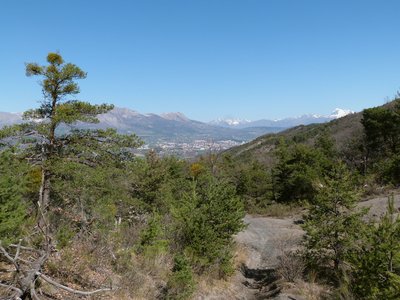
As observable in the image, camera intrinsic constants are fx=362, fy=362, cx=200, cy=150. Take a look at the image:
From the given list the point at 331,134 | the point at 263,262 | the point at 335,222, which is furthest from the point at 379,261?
the point at 331,134

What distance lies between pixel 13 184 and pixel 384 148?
36640mm

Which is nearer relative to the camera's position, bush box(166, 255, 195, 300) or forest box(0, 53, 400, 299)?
forest box(0, 53, 400, 299)

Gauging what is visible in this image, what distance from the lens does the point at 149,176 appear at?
24.1m

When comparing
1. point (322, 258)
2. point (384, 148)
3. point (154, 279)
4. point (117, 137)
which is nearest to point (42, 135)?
point (117, 137)

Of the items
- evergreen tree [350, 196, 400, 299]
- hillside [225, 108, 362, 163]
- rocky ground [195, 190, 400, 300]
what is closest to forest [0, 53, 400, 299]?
evergreen tree [350, 196, 400, 299]

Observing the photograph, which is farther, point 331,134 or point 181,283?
point 331,134

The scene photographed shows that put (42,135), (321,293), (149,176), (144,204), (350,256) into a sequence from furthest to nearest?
1. (149,176)
2. (144,204)
3. (42,135)
4. (321,293)
5. (350,256)

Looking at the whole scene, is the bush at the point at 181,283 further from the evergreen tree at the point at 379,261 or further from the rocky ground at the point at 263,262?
the evergreen tree at the point at 379,261

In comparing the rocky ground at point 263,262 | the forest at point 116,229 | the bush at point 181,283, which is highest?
the forest at point 116,229

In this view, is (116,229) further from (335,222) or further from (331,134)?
(331,134)

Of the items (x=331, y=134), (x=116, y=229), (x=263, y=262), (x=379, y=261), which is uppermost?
(x=331, y=134)

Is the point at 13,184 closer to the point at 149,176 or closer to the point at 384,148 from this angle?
the point at 149,176

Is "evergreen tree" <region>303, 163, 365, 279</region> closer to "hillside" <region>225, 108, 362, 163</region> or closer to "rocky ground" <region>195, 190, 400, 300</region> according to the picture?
"rocky ground" <region>195, 190, 400, 300</region>

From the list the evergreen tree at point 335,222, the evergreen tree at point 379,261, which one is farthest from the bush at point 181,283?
the evergreen tree at point 379,261
